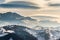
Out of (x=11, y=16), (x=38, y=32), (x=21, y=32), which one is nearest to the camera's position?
(x=21, y=32)

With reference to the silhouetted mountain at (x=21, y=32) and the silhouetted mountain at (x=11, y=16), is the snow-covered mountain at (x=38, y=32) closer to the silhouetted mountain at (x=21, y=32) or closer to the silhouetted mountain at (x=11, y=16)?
the silhouetted mountain at (x=21, y=32)

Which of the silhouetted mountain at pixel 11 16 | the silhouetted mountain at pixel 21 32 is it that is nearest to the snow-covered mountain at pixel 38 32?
A: the silhouetted mountain at pixel 21 32

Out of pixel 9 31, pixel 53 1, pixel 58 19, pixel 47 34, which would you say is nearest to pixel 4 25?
pixel 9 31

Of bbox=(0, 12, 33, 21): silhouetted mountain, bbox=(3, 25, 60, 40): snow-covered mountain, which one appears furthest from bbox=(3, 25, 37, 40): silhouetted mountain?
bbox=(0, 12, 33, 21): silhouetted mountain

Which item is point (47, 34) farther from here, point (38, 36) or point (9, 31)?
point (9, 31)

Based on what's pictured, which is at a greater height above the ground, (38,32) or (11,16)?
(11,16)

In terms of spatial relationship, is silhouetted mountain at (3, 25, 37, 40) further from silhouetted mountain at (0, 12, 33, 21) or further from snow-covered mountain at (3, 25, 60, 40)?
silhouetted mountain at (0, 12, 33, 21)

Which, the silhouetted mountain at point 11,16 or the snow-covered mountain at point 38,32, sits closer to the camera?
the snow-covered mountain at point 38,32

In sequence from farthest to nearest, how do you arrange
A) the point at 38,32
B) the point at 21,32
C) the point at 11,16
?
the point at 11,16 → the point at 38,32 → the point at 21,32

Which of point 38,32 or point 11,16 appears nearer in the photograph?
point 38,32

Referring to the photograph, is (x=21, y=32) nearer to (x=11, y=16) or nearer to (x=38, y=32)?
(x=38, y=32)

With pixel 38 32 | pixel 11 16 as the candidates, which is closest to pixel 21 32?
pixel 38 32

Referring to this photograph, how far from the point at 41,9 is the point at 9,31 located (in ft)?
18.9

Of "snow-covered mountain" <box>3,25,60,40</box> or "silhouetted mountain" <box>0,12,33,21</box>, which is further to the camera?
"silhouetted mountain" <box>0,12,33,21</box>
